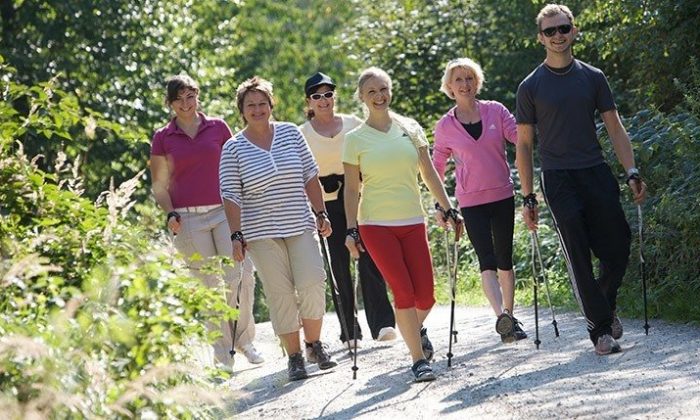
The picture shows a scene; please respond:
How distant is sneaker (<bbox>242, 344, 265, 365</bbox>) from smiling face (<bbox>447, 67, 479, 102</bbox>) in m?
2.48

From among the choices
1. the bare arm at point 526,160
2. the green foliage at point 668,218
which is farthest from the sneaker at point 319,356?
the green foliage at point 668,218

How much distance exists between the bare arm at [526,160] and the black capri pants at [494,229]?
0.93m

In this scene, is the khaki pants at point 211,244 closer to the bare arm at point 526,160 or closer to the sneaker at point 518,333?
the sneaker at point 518,333

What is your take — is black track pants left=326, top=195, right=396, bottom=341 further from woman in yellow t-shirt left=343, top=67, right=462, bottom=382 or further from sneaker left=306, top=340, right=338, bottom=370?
woman in yellow t-shirt left=343, top=67, right=462, bottom=382

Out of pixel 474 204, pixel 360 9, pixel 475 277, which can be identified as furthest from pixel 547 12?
pixel 360 9

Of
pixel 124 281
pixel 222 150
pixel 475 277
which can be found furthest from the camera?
pixel 475 277

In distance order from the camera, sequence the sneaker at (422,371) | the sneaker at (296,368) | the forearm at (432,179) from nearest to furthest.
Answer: the sneaker at (422,371) → the forearm at (432,179) → the sneaker at (296,368)

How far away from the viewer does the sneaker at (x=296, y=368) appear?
Answer: 36.7 ft

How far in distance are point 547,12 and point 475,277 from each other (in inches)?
323

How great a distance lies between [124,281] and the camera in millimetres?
7258

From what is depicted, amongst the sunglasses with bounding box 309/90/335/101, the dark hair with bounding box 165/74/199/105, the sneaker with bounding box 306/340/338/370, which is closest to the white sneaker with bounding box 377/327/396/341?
the sneaker with bounding box 306/340/338/370

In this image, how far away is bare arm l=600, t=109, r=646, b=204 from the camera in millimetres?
10703

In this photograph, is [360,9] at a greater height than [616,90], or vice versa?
[360,9]

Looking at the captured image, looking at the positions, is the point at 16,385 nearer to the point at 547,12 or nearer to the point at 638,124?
the point at 547,12
